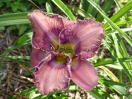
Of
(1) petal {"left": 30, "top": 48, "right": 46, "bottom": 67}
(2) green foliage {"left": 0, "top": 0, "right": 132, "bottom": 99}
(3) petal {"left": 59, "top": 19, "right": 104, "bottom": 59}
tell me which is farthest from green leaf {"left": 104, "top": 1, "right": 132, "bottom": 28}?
(1) petal {"left": 30, "top": 48, "right": 46, "bottom": 67}

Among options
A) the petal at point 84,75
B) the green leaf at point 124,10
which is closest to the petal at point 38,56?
the petal at point 84,75

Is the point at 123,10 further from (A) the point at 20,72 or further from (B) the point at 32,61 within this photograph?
(A) the point at 20,72

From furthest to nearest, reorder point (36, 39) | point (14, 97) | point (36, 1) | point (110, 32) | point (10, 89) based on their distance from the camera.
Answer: point (36, 1) < point (10, 89) < point (14, 97) < point (110, 32) < point (36, 39)

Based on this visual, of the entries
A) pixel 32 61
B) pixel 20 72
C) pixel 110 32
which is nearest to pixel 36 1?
pixel 20 72

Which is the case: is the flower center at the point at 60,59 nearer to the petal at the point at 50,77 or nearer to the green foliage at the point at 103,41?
the petal at the point at 50,77

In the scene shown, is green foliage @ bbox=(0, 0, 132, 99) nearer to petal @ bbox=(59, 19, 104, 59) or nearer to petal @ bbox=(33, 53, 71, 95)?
petal @ bbox=(59, 19, 104, 59)

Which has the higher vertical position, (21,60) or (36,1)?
(36,1)

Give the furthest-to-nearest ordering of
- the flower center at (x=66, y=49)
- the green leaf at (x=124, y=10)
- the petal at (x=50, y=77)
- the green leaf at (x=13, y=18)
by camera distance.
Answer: the green leaf at (x=124, y=10) → the green leaf at (x=13, y=18) → the flower center at (x=66, y=49) → the petal at (x=50, y=77)
